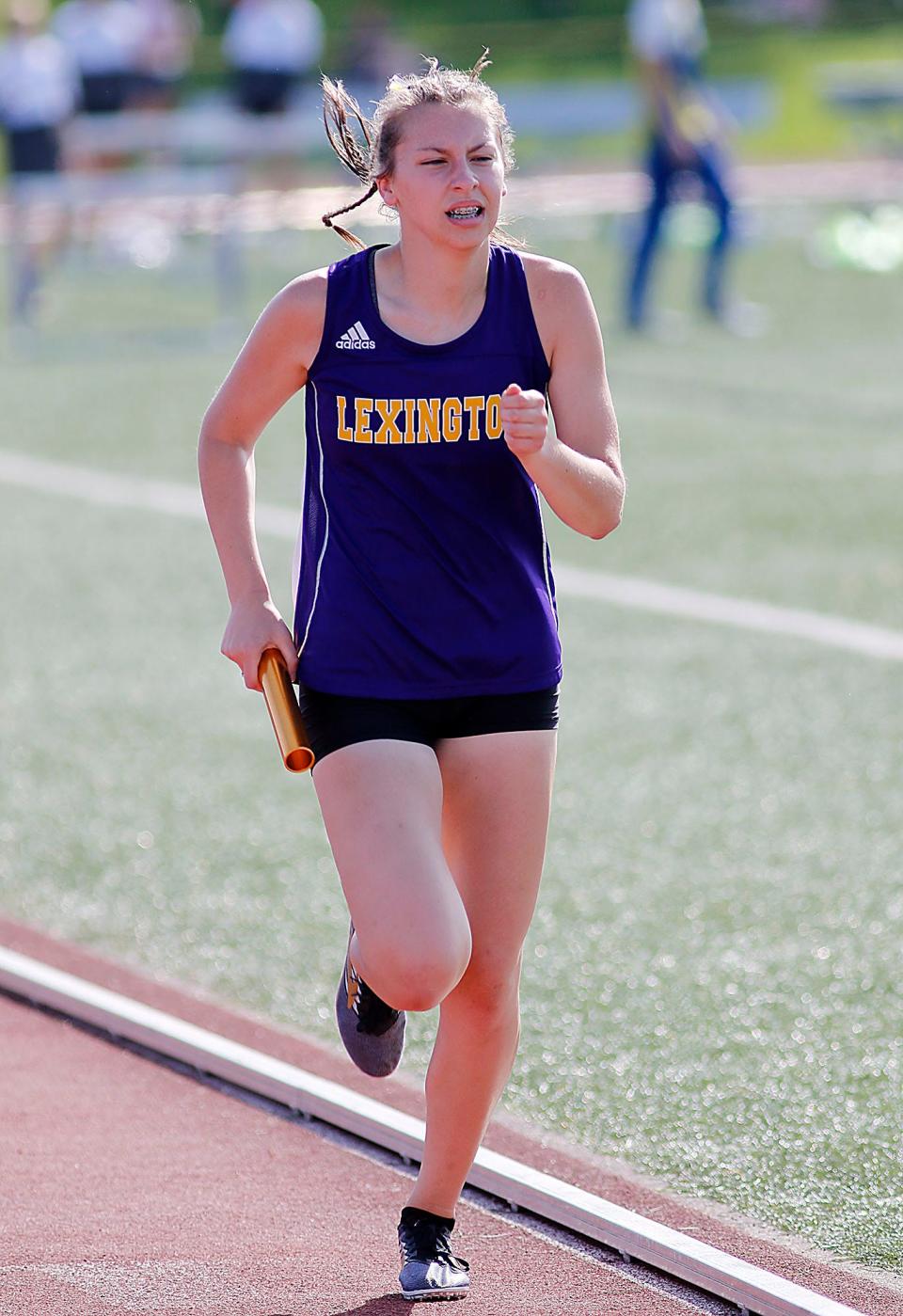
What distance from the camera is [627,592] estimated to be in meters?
9.91

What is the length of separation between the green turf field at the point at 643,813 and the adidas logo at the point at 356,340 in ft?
6.16

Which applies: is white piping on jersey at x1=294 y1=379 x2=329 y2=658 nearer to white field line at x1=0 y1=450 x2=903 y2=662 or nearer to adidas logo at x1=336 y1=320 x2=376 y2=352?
adidas logo at x1=336 y1=320 x2=376 y2=352

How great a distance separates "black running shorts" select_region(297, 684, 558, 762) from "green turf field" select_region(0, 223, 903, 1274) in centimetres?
120

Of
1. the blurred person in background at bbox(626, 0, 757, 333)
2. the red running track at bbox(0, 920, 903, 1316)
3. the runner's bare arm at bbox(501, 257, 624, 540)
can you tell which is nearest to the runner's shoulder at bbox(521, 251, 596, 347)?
the runner's bare arm at bbox(501, 257, 624, 540)

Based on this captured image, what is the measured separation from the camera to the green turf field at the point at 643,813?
4.90 meters

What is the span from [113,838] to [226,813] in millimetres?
422

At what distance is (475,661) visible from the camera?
3826 millimetres

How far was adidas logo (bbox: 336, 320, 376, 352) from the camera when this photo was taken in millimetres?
3861

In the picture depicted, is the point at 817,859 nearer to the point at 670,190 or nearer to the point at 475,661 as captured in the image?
the point at 475,661

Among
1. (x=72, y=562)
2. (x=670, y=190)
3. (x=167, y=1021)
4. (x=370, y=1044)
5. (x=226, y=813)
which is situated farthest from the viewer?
(x=670, y=190)

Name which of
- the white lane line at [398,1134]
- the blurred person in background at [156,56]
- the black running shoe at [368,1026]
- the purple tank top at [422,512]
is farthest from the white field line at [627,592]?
the blurred person in background at [156,56]

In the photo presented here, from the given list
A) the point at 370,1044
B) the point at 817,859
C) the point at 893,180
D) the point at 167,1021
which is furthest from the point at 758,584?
the point at 893,180

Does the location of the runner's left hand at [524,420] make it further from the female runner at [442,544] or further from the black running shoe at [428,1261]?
the black running shoe at [428,1261]

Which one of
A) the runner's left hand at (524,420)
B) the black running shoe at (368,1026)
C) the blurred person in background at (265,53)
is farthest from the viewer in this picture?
the blurred person in background at (265,53)
